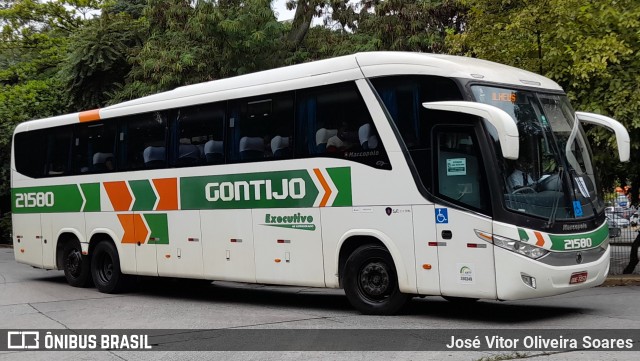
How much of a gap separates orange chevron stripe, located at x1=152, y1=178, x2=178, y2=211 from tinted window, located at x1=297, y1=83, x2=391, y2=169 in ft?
10.6

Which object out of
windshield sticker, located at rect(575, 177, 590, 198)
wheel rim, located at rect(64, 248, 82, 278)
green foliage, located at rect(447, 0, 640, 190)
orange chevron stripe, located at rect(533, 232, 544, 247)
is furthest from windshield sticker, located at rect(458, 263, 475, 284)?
wheel rim, located at rect(64, 248, 82, 278)

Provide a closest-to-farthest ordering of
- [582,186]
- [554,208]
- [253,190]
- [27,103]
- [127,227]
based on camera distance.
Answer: [554,208], [582,186], [253,190], [127,227], [27,103]

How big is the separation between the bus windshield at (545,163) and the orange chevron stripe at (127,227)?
25.7ft

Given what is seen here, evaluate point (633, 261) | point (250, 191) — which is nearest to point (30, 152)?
point (250, 191)

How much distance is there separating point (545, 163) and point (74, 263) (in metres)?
10.8

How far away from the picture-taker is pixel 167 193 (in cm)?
1459

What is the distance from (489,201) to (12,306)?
337 inches

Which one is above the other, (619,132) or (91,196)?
(619,132)

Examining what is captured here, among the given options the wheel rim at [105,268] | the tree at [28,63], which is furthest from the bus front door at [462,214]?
the tree at [28,63]

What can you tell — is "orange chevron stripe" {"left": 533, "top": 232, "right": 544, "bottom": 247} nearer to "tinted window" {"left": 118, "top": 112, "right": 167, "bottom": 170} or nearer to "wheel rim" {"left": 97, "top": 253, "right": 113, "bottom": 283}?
"tinted window" {"left": 118, "top": 112, "right": 167, "bottom": 170}

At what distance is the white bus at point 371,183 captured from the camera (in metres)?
10.1

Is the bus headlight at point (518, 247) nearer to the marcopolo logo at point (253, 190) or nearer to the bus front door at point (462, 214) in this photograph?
the bus front door at point (462, 214)

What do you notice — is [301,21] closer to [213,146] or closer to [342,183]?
[213,146]

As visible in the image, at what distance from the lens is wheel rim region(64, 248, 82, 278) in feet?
56.1
